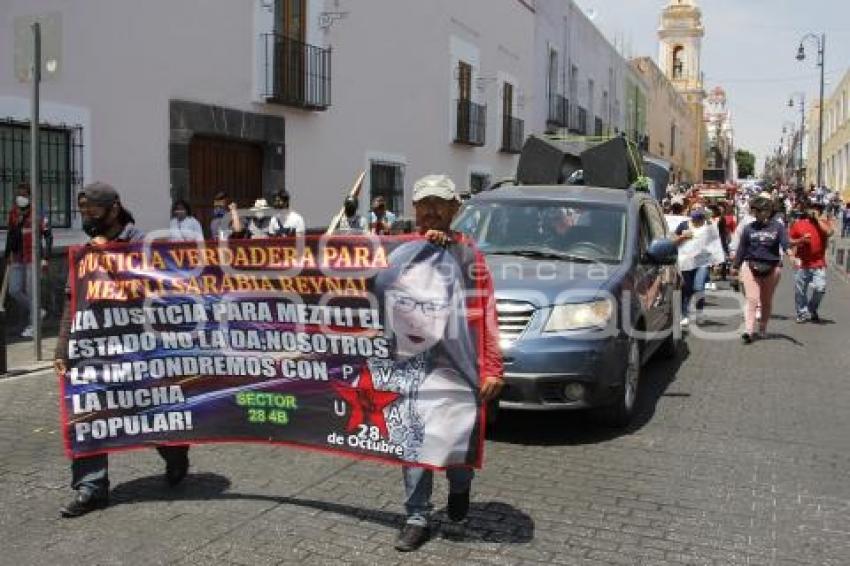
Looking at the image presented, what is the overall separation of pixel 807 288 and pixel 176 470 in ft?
33.2

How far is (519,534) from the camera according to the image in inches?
173

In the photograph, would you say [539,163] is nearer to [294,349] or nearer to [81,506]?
[294,349]

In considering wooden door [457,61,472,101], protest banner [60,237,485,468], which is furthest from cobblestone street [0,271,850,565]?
wooden door [457,61,472,101]

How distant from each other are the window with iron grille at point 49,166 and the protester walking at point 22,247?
18 centimetres

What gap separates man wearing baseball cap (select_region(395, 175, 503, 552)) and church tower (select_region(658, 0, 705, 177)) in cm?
7988

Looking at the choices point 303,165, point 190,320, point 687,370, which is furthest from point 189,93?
point 190,320

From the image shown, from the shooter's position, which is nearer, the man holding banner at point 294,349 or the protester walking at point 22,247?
the man holding banner at point 294,349

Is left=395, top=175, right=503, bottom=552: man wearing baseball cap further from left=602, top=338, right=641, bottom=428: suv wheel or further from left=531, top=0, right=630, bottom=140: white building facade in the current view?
left=531, top=0, right=630, bottom=140: white building facade

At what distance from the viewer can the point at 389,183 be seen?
60.4 ft

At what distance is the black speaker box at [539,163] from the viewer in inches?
472

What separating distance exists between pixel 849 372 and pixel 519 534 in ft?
19.0

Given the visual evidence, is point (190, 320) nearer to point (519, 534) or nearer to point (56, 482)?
point (56, 482)

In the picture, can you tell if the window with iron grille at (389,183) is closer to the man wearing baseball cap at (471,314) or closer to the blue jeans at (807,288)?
the blue jeans at (807,288)

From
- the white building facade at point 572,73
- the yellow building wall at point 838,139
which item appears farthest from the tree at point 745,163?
the white building facade at point 572,73
